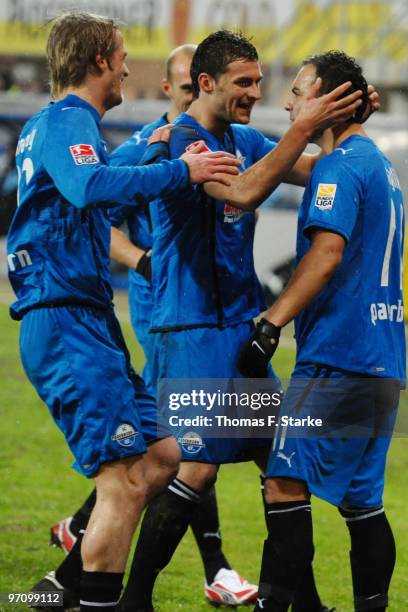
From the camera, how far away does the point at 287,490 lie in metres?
4.12

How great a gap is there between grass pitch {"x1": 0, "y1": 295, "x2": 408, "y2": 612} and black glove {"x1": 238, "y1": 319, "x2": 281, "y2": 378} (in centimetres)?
139

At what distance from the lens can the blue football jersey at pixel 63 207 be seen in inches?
153

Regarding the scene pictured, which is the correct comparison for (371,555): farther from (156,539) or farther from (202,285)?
(202,285)

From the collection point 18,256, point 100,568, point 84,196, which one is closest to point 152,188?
point 84,196

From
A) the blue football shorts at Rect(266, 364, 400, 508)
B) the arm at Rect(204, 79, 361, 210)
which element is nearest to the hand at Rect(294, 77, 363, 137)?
the arm at Rect(204, 79, 361, 210)

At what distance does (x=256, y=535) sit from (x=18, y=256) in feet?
9.72

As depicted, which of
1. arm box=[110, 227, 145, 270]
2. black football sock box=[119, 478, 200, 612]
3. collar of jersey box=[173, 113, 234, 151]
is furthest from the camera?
arm box=[110, 227, 145, 270]

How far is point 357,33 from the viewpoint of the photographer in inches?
709

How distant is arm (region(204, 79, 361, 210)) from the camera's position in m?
4.09

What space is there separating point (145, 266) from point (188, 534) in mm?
1782

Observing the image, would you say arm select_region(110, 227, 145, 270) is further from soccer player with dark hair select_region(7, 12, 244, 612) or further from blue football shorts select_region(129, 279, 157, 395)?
soccer player with dark hair select_region(7, 12, 244, 612)

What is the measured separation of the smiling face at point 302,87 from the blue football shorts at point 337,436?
3.06 feet

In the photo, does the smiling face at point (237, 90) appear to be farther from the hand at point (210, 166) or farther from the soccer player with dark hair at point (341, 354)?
the hand at point (210, 166)

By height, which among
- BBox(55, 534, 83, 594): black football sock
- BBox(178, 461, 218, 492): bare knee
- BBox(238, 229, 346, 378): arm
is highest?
BBox(238, 229, 346, 378): arm
